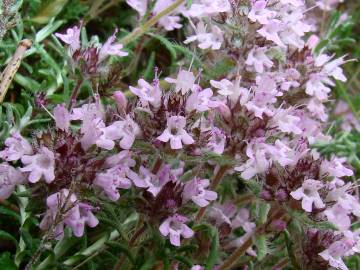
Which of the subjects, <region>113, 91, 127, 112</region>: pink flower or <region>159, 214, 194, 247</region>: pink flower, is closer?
<region>159, 214, 194, 247</region>: pink flower

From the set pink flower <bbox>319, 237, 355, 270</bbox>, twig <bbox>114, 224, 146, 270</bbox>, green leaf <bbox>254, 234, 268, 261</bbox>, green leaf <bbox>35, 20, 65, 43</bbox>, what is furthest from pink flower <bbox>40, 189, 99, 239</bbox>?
green leaf <bbox>35, 20, 65, 43</bbox>

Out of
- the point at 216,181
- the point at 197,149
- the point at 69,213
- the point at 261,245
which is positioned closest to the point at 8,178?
the point at 69,213

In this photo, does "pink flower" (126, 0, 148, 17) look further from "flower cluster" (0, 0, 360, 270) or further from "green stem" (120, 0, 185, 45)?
"flower cluster" (0, 0, 360, 270)

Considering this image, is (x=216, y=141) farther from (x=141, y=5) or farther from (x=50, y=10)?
(x=50, y=10)

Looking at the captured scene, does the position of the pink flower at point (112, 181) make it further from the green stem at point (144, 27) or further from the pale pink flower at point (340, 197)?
the green stem at point (144, 27)

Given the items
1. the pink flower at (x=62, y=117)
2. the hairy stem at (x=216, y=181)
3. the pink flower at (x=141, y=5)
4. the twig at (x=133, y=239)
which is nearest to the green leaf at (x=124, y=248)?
the twig at (x=133, y=239)

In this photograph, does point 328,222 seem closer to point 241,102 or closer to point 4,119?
point 241,102
